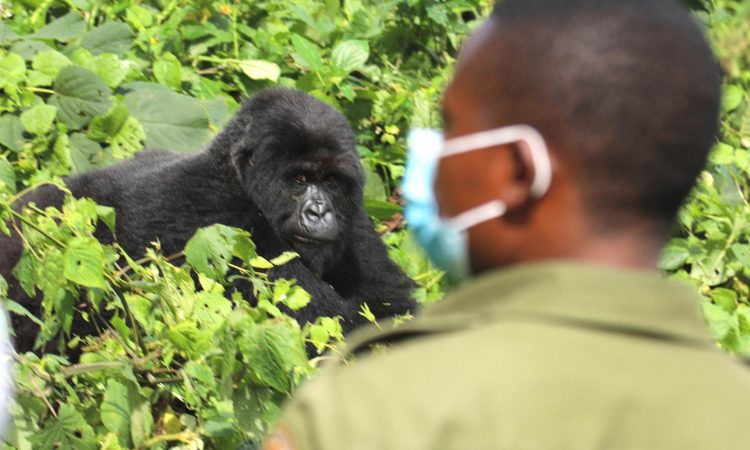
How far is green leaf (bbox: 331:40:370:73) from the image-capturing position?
19.2ft

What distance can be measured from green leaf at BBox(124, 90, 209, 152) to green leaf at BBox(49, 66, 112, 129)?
0.71 ft

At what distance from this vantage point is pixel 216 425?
3.19 metres

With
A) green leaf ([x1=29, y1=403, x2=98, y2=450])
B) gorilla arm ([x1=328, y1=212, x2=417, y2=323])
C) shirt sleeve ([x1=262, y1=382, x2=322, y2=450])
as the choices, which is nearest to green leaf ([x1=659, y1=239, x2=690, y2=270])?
gorilla arm ([x1=328, y1=212, x2=417, y2=323])

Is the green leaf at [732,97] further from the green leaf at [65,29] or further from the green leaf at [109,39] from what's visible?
the green leaf at [65,29]

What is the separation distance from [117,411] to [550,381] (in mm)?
2238

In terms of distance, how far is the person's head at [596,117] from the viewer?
52.7 inches

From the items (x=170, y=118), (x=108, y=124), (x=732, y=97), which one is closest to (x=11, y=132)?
(x=108, y=124)

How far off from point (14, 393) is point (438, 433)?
2.33 metres

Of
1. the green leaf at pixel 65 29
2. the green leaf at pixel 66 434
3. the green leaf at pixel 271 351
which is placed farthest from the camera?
the green leaf at pixel 65 29

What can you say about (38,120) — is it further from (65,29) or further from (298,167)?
(298,167)

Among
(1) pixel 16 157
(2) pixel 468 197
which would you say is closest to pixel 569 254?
(2) pixel 468 197

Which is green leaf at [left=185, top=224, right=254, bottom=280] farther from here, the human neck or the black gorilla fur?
the human neck

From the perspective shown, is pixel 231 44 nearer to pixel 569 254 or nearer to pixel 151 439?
pixel 151 439

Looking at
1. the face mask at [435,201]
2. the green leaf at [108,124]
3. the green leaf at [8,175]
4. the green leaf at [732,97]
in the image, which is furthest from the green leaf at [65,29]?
the face mask at [435,201]
